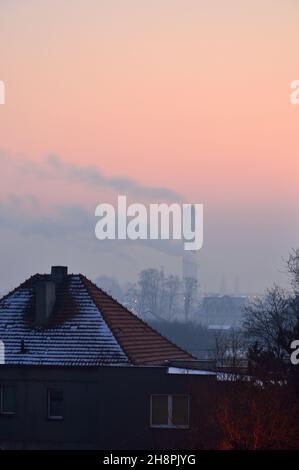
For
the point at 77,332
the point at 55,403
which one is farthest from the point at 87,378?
the point at 77,332

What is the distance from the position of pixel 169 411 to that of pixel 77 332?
5598 millimetres

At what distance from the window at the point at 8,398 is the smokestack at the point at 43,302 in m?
2.95

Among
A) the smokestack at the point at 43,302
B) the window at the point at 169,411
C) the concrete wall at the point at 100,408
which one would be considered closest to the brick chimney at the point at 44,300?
the smokestack at the point at 43,302

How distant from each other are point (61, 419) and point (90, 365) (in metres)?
2.19

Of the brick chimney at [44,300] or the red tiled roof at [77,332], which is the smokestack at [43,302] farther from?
the red tiled roof at [77,332]

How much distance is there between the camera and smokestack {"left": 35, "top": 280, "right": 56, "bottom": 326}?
121 ft

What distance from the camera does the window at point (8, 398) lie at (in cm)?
3488

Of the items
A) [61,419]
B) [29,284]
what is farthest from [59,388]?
[29,284]

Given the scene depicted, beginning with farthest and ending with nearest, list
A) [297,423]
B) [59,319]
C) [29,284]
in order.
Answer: [29,284] < [59,319] < [297,423]

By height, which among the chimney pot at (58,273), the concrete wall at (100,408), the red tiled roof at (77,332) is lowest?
the concrete wall at (100,408)

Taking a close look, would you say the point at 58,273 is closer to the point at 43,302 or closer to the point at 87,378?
the point at 43,302

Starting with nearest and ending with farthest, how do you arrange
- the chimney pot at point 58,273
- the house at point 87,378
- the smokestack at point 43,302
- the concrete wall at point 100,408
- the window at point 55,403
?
the concrete wall at point 100,408 → the house at point 87,378 → the window at point 55,403 → the smokestack at point 43,302 → the chimney pot at point 58,273

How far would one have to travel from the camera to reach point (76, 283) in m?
39.0
